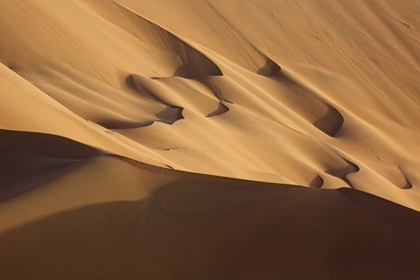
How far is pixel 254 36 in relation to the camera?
33.2 ft

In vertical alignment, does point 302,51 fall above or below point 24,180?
above

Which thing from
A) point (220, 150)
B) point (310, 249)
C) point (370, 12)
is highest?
point (370, 12)

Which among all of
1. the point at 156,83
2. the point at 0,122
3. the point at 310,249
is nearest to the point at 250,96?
the point at 156,83

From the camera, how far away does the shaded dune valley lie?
2977 millimetres

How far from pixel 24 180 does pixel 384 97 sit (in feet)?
23.5

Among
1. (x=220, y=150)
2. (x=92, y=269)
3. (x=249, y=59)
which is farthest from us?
(x=249, y=59)

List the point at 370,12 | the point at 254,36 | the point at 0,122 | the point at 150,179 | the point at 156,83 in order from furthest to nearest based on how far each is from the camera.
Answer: the point at 370,12 → the point at 254,36 → the point at 156,83 → the point at 0,122 → the point at 150,179

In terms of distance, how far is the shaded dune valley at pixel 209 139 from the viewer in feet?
9.77

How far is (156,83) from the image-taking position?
730cm

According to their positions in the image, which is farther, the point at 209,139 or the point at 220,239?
the point at 209,139

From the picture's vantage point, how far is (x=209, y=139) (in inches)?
238

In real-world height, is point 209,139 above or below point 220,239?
below

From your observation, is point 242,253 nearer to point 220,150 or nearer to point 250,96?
point 220,150

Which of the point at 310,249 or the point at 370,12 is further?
the point at 370,12
